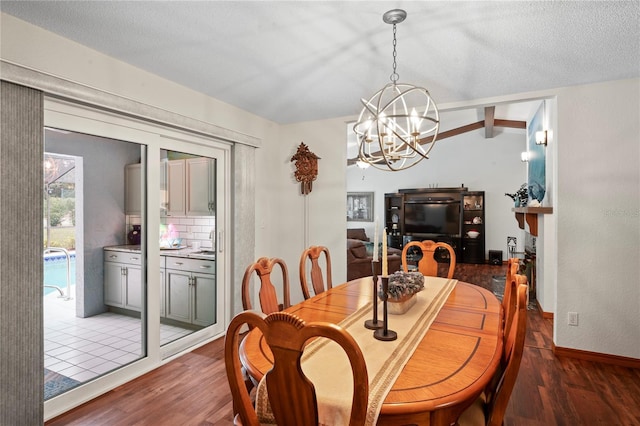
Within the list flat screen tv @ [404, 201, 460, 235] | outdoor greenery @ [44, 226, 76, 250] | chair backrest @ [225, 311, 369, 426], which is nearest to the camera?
chair backrest @ [225, 311, 369, 426]

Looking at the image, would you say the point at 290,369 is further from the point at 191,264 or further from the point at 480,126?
the point at 480,126

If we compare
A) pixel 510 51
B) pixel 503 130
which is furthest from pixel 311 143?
pixel 503 130

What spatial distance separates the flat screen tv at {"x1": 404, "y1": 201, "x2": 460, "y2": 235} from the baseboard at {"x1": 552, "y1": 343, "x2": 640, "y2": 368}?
A: 5.91 meters

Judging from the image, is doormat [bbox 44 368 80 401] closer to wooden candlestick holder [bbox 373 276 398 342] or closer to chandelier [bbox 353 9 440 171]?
wooden candlestick holder [bbox 373 276 398 342]

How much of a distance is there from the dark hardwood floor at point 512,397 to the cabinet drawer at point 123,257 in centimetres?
89

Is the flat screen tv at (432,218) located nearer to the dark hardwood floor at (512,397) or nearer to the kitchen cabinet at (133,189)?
the dark hardwood floor at (512,397)

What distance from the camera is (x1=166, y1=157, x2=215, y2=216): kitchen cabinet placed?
309 centimetres

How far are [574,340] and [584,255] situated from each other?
743 mm

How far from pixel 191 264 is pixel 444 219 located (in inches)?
279

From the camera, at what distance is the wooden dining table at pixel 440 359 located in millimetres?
1042

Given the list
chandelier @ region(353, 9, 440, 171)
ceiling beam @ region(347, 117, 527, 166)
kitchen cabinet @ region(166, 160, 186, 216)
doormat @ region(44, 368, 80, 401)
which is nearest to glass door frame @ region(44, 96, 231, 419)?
doormat @ region(44, 368, 80, 401)

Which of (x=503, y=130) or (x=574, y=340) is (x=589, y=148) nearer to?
(x=574, y=340)

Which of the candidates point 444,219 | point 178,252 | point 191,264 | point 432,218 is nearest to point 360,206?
point 432,218

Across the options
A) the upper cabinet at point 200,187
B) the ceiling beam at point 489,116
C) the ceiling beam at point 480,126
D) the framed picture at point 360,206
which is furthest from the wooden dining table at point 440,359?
the framed picture at point 360,206
